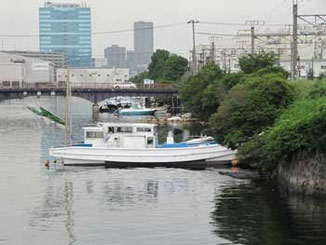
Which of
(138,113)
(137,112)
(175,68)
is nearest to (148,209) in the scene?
(138,113)

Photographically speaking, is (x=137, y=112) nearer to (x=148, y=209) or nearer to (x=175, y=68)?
(x=175, y=68)

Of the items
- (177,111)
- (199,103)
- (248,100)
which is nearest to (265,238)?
(248,100)

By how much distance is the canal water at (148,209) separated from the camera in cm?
3316

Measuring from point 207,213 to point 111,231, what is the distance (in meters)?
6.46

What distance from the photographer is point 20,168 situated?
58.8 meters

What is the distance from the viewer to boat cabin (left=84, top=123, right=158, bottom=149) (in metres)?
60.9

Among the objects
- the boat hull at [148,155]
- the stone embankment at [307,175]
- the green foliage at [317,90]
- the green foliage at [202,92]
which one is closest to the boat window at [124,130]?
the boat hull at [148,155]

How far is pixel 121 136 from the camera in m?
61.2

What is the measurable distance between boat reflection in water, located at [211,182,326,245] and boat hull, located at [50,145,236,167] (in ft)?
43.8

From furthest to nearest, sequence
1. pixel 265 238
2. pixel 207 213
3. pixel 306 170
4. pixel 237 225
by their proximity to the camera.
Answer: pixel 306 170
pixel 207 213
pixel 237 225
pixel 265 238

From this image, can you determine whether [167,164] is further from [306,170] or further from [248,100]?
[306,170]

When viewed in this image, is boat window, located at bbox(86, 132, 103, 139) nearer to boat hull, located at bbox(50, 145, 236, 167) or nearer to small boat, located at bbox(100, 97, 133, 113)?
boat hull, located at bbox(50, 145, 236, 167)

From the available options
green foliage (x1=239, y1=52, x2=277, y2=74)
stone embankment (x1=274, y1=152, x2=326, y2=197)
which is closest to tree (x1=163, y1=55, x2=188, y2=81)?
green foliage (x1=239, y1=52, x2=277, y2=74)

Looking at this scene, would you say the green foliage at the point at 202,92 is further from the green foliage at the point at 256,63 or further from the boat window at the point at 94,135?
the boat window at the point at 94,135
